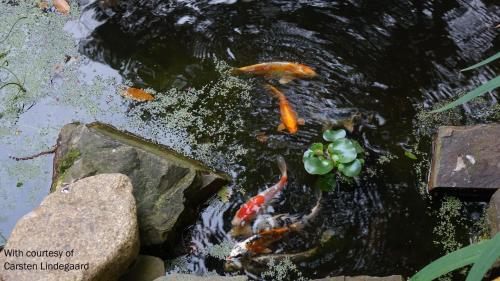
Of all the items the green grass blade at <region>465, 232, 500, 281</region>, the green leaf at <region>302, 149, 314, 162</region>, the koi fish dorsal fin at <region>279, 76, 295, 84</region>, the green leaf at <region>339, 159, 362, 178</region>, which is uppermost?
the green grass blade at <region>465, 232, 500, 281</region>

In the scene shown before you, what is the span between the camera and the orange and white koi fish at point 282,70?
363 centimetres

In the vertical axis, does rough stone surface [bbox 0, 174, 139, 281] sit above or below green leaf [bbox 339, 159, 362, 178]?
above

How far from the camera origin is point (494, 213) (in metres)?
2.81

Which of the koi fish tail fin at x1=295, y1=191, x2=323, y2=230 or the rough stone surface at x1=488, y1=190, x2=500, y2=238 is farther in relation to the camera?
the koi fish tail fin at x1=295, y1=191, x2=323, y2=230

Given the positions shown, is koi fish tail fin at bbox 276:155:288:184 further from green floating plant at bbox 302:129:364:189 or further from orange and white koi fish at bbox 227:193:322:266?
orange and white koi fish at bbox 227:193:322:266

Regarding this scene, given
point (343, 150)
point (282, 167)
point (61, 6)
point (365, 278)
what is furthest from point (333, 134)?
point (61, 6)

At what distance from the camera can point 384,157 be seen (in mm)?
3199

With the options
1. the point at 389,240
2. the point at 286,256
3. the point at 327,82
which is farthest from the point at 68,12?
the point at 389,240

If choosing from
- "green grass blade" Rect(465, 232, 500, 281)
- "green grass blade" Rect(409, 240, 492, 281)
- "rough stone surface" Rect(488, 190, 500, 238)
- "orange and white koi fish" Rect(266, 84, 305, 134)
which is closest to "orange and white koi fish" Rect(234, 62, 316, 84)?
"orange and white koi fish" Rect(266, 84, 305, 134)

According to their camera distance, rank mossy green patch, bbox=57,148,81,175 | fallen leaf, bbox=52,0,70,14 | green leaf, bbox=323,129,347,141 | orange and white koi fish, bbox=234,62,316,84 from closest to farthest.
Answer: mossy green patch, bbox=57,148,81,175, green leaf, bbox=323,129,347,141, orange and white koi fish, bbox=234,62,316,84, fallen leaf, bbox=52,0,70,14

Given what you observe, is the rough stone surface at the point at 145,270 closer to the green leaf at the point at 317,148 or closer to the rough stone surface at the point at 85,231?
the rough stone surface at the point at 85,231

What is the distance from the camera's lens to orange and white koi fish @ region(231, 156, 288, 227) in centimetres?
296

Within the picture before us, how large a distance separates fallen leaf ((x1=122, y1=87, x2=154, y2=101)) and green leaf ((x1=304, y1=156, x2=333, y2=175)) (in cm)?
127

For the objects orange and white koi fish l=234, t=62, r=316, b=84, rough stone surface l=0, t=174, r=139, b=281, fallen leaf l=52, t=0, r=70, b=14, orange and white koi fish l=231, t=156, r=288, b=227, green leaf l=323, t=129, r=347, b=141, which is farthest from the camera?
fallen leaf l=52, t=0, r=70, b=14
